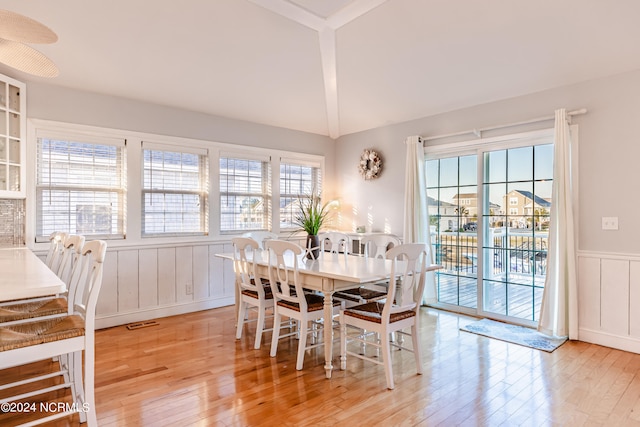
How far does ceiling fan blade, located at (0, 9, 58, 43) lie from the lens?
5.58ft

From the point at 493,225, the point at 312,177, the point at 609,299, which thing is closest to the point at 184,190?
the point at 312,177

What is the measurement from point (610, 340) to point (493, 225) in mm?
1480

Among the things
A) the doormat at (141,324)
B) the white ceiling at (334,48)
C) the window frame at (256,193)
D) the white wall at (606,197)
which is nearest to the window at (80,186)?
the white ceiling at (334,48)

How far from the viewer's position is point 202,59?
150 inches

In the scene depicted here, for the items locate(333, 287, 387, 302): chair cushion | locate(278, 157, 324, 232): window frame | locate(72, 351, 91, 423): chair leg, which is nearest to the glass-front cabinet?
locate(72, 351, 91, 423): chair leg

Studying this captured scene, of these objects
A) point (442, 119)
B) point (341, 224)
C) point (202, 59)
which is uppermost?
point (202, 59)

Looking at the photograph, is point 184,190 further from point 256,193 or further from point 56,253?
point 56,253

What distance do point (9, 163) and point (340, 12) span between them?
3281 millimetres

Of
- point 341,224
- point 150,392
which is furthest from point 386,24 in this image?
point 150,392

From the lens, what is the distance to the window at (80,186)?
3670 millimetres

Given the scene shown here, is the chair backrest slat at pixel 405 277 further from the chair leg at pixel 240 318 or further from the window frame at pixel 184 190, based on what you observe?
the window frame at pixel 184 190

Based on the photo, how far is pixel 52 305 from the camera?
2461mm

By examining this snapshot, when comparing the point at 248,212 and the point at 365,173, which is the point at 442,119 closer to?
the point at 365,173

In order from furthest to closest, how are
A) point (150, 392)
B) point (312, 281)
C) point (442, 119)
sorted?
point (442, 119)
point (312, 281)
point (150, 392)
